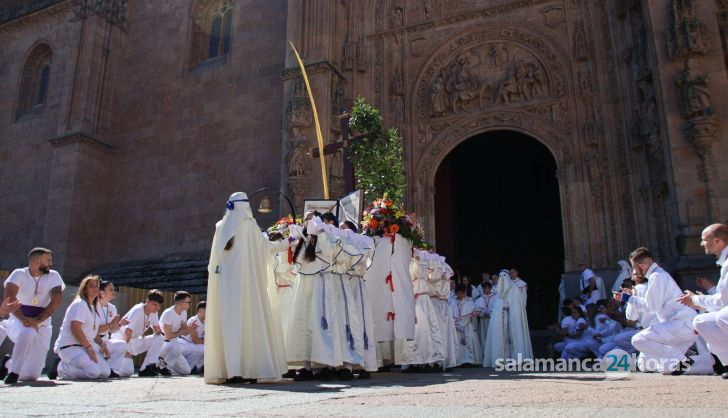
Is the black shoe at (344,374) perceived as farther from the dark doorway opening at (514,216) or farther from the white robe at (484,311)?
the dark doorway opening at (514,216)

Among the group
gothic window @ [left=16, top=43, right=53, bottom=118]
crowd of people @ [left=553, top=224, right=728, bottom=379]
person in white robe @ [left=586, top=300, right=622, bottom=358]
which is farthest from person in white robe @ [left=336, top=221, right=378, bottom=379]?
gothic window @ [left=16, top=43, right=53, bottom=118]

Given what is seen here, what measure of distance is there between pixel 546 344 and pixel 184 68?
1473 centimetres

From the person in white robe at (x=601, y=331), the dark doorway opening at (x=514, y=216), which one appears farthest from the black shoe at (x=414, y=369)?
the dark doorway opening at (x=514, y=216)

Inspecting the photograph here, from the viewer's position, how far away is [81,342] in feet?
26.1

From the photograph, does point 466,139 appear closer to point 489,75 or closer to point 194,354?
point 489,75

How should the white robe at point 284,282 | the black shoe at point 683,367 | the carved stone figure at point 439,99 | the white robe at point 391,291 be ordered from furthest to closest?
the carved stone figure at point 439,99 → the white robe at point 391,291 → the white robe at point 284,282 → the black shoe at point 683,367

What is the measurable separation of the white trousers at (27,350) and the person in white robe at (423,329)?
486cm

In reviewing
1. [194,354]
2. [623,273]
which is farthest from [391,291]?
[623,273]

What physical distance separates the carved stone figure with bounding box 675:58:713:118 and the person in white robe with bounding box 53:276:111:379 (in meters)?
11.1

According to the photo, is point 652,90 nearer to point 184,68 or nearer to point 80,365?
point 80,365

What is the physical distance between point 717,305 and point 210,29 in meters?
19.3

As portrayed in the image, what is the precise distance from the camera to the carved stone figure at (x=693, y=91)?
38.2 feet

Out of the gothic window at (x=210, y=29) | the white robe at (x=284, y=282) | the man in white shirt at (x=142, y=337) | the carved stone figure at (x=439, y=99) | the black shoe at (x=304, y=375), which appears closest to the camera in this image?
the black shoe at (x=304, y=375)

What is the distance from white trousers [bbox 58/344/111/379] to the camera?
25.8ft
